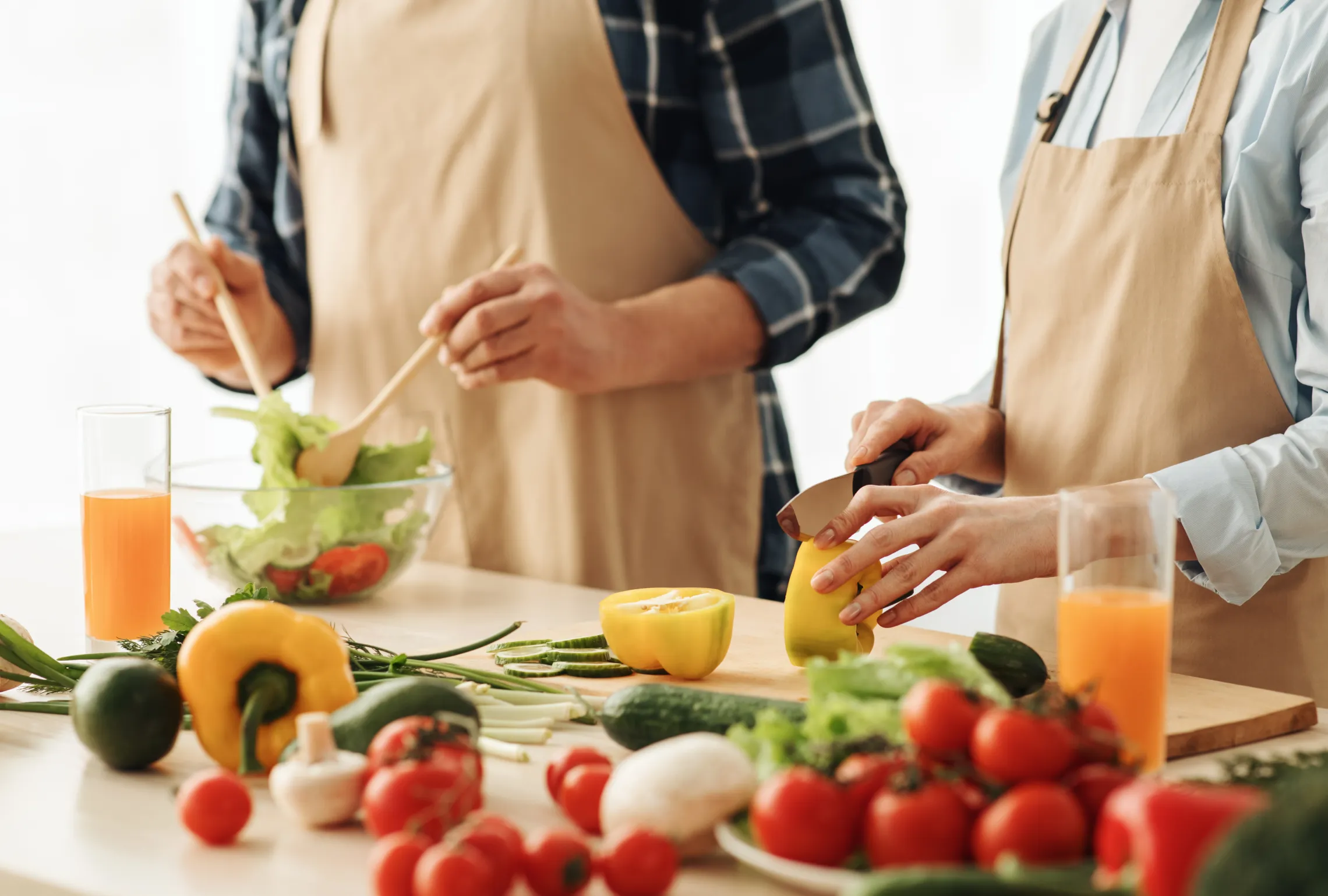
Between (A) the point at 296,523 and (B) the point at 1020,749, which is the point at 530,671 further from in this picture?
(B) the point at 1020,749

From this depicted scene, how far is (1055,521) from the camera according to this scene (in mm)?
1315

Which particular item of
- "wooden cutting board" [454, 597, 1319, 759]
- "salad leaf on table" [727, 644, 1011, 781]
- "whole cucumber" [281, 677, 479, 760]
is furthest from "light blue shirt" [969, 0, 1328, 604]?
"whole cucumber" [281, 677, 479, 760]

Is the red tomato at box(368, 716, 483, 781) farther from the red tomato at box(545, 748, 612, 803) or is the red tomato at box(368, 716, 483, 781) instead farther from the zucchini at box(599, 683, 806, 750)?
the zucchini at box(599, 683, 806, 750)

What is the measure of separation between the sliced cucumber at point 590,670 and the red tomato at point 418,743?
409mm

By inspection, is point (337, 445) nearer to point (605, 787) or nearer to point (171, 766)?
point (171, 766)

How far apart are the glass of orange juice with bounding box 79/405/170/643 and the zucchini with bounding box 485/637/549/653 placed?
0.34 meters

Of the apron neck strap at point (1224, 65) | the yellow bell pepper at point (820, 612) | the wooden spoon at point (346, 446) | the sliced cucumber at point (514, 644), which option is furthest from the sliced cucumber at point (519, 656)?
the apron neck strap at point (1224, 65)

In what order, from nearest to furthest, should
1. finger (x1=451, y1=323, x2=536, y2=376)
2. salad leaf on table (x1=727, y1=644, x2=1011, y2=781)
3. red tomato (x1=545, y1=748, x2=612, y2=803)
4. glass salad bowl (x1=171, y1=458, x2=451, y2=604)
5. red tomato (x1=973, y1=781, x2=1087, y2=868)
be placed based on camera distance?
red tomato (x1=973, y1=781, x2=1087, y2=868)
salad leaf on table (x1=727, y1=644, x2=1011, y2=781)
red tomato (x1=545, y1=748, x2=612, y2=803)
glass salad bowl (x1=171, y1=458, x2=451, y2=604)
finger (x1=451, y1=323, x2=536, y2=376)

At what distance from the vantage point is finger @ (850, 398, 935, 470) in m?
1.49

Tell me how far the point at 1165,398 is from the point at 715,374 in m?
0.69

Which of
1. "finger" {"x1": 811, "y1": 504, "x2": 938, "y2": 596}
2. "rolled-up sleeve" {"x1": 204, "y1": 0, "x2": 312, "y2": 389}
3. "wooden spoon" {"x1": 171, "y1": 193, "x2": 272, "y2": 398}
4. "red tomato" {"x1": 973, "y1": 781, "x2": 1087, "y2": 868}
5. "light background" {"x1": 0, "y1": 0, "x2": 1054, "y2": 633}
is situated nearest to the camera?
"red tomato" {"x1": 973, "y1": 781, "x2": 1087, "y2": 868}

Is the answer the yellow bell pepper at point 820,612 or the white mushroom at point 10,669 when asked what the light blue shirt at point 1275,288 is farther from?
the white mushroom at point 10,669

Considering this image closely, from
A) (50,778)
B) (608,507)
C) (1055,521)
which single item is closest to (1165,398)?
(1055,521)

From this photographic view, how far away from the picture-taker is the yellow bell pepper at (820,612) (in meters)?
1.33
